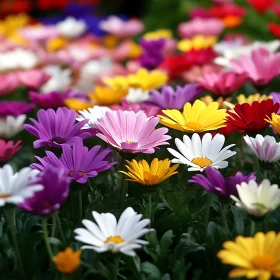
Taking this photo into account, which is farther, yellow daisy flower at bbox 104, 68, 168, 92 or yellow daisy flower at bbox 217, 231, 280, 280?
yellow daisy flower at bbox 104, 68, 168, 92

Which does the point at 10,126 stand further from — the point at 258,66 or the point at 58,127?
the point at 258,66

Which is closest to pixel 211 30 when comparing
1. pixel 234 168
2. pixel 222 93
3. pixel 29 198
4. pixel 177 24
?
pixel 177 24

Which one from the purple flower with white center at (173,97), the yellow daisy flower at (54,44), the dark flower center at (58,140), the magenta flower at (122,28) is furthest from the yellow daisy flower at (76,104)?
the magenta flower at (122,28)

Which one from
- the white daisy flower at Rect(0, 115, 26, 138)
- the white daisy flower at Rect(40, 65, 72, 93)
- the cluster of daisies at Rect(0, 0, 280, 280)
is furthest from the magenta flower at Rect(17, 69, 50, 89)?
the white daisy flower at Rect(0, 115, 26, 138)

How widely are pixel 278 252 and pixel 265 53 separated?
0.91 meters

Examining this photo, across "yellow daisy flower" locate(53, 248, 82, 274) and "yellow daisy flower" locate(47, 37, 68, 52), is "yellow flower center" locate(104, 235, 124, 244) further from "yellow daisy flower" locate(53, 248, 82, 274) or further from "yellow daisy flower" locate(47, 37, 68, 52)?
"yellow daisy flower" locate(47, 37, 68, 52)

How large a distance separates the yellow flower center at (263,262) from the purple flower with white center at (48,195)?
30cm

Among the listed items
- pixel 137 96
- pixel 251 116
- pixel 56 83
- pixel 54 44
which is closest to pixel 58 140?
pixel 251 116

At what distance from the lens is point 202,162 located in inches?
43.6

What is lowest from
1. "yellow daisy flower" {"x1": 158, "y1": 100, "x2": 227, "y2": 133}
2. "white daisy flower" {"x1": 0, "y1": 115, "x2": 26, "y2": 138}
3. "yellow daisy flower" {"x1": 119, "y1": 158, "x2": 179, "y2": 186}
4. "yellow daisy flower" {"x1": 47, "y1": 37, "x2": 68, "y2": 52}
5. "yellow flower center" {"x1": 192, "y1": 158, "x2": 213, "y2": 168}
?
"yellow daisy flower" {"x1": 47, "y1": 37, "x2": 68, "y2": 52}

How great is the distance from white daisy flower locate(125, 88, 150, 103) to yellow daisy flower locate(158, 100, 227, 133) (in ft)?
1.35

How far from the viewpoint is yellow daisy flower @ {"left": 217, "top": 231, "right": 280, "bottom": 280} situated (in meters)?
0.81

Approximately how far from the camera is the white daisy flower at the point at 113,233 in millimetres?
898

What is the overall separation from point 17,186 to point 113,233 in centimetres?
17
